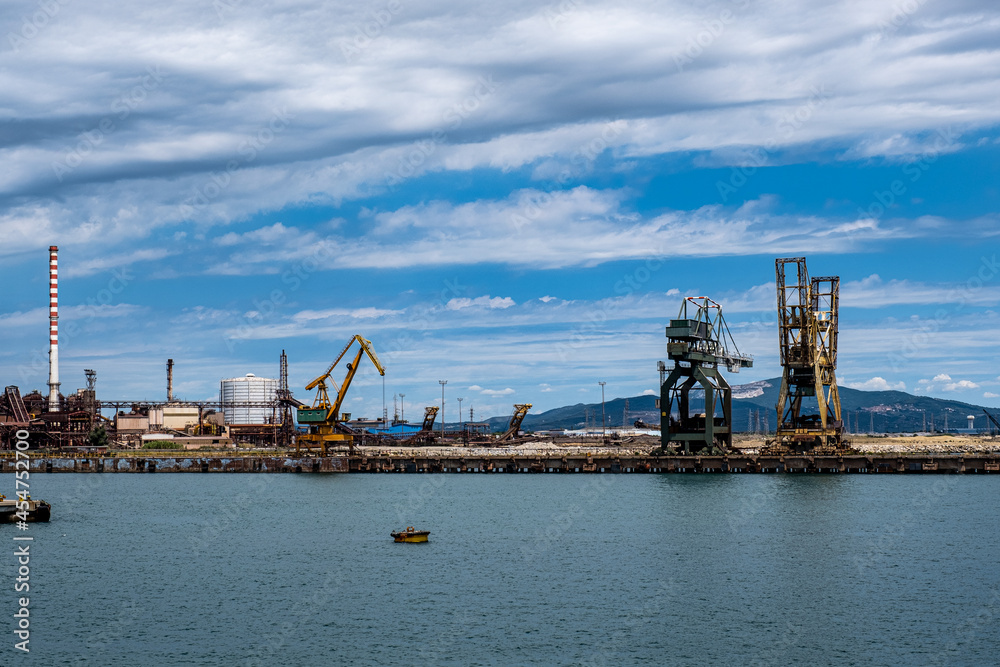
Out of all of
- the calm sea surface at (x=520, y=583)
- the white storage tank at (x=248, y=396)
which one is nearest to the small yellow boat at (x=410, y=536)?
the calm sea surface at (x=520, y=583)

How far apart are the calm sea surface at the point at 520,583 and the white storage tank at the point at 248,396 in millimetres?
113059

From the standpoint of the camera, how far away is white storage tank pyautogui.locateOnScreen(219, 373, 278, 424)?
19050cm

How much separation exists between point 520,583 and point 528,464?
253ft

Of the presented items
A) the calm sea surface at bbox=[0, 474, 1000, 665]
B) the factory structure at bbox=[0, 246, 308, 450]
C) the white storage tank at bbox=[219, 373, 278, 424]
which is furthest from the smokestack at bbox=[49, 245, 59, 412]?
the calm sea surface at bbox=[0, 474, 1000, 665]

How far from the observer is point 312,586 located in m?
43.1

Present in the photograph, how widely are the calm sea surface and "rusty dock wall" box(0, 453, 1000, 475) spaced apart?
2901 centimetres

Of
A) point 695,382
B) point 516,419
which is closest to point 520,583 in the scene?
point 695,382

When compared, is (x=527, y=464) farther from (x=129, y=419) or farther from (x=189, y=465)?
(x=129, y=419)

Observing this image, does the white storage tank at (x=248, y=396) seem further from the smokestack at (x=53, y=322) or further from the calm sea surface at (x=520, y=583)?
the calm sea surface at (x=520, y=583)

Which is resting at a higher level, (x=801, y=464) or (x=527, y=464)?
(x=801, y=464)

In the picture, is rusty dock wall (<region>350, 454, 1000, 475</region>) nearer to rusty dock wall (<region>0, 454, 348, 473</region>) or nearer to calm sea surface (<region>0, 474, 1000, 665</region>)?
calm sea surface (<region>0, 474, 1000, 665</region>)

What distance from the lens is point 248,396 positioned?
195m

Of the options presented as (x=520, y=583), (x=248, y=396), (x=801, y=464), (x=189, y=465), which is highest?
(x=248, y=396)

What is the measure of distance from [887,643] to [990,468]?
8465 cm
